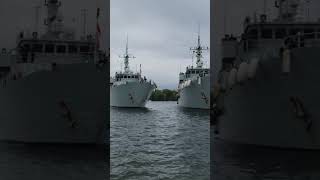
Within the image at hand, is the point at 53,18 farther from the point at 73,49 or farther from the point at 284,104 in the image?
the point at 284,104

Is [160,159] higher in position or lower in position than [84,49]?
lower

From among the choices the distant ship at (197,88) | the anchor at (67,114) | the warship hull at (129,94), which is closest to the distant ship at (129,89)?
the warship hull at (129,94)

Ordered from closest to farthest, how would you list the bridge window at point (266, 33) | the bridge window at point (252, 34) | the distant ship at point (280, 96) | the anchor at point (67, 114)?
the distant ship at point (280, 96) → the anchor at point (67, 114) → the bridge window at point (266, 33) → the bridge window at point (252, 34)

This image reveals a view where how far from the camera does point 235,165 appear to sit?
1022 centimetres

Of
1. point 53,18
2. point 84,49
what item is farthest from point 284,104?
point 53,18

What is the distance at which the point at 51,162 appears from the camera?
35.2 feet

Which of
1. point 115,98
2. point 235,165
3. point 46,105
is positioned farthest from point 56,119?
point 115,98

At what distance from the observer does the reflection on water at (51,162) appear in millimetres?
9266

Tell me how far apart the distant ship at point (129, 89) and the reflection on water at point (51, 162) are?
2846cm

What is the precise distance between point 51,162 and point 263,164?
17.7 feet

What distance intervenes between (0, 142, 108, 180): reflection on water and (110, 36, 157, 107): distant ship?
28.5 meters

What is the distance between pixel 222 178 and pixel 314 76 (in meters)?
4.49

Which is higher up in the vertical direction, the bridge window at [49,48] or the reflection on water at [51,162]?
the bridge window at [49,48]

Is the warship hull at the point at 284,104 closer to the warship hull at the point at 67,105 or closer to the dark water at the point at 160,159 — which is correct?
the dark water at the point at 160,159
